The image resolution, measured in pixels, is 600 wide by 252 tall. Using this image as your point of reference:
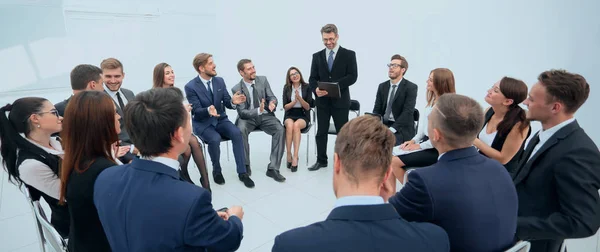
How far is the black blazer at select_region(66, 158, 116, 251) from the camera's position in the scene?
1353 mm

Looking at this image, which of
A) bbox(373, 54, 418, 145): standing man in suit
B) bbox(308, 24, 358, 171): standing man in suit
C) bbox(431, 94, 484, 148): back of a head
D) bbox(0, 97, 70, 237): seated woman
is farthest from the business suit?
bbox(0, 97, 70, 237): seated woman

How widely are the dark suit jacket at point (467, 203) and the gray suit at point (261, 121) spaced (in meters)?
2.60

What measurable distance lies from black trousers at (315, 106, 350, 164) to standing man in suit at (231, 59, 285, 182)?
0.45m

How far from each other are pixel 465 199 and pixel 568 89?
79 cm

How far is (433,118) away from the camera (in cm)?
136

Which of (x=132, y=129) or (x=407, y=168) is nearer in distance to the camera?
(x=132, y=129)

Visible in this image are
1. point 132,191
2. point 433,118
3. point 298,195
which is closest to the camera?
point 132,191

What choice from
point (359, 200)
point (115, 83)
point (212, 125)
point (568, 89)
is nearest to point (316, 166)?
point (212, 125)

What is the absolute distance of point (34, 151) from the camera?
1.59 meters

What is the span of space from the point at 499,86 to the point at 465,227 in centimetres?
144

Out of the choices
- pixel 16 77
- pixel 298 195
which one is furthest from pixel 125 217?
pixel 16 77

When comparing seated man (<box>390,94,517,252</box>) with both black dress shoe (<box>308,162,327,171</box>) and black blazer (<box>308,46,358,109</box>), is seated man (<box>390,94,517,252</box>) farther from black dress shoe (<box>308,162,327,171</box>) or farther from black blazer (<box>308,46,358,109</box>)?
black dress shoe (<box>308,162,327,171</box>)

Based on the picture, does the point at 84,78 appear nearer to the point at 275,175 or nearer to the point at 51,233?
the point at 51,233

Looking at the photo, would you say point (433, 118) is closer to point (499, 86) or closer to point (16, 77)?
point (499, 86)
